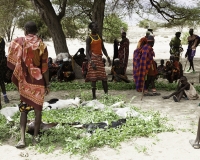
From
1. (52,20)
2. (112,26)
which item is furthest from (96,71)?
(112,26)

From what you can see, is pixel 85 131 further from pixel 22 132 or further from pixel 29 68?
pixel 29 68

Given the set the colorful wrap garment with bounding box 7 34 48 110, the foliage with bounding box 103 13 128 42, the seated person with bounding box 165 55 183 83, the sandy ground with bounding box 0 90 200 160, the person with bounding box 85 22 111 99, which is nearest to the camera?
the sandy ground with bounding box 0 90 200 160

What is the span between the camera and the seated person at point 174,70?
8844mm

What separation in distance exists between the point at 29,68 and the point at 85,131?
1160 millimetres

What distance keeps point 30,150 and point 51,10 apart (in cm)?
673

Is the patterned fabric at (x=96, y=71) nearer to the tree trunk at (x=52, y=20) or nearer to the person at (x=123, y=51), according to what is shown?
the person at (x=123, y=51)

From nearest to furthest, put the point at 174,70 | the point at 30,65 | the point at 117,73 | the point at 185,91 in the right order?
A: the point at 30,65, the point at 185,91, the point at 174,70, the point at 117,73

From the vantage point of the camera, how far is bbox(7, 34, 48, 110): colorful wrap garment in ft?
13.5

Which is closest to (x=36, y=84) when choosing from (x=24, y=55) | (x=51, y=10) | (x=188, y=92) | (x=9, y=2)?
(x=24, y=55)

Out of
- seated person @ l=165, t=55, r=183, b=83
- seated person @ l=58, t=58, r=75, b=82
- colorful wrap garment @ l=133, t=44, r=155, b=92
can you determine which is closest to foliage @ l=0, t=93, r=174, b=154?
colorful wrap garment @ l=133, t=44, r=155, b=92

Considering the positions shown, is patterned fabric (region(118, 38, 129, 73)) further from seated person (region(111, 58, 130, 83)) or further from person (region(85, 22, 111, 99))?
person (region(85, 22, 111, 99))

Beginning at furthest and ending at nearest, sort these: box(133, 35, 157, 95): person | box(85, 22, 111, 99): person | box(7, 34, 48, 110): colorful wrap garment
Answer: box(133, 35, 157, 95): person < box(85, 22, 111, 99): person < box(7, 34, 48, 110): colorful wrap garment

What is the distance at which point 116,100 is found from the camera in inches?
255

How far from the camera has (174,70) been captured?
29.3 feet
